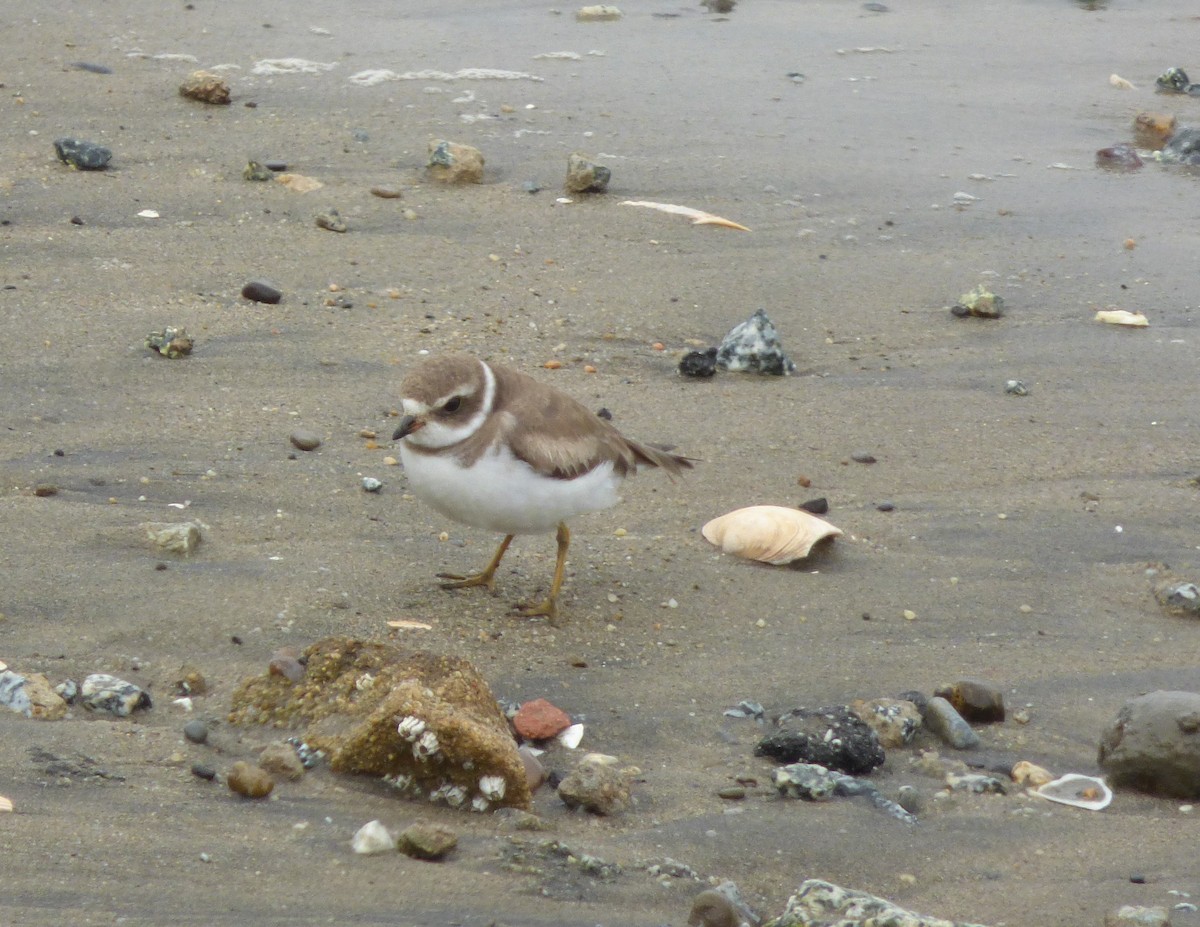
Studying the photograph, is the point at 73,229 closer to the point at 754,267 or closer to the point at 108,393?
the point at 108,393

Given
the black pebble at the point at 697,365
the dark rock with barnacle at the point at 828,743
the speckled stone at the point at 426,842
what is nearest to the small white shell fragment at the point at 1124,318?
the black pebble at the point at 697,365

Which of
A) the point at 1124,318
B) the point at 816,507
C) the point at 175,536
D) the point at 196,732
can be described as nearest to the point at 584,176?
the point at 1124,318

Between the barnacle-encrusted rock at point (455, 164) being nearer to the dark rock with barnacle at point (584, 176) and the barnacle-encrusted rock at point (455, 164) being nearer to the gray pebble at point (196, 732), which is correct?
the dark rock with barnacle at point (584, 176)

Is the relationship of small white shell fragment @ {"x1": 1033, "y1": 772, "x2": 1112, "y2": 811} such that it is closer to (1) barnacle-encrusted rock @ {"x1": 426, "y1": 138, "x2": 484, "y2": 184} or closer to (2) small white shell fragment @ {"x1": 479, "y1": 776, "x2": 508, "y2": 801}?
(2) small white shell fragment @ {"x1": 479, "y1": 776, "x2": 508, "y2": 801}

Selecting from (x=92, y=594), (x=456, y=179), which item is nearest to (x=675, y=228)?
(x=456, y=179)

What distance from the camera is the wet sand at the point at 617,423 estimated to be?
3.03 meters

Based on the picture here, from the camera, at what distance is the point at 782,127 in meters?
7.67

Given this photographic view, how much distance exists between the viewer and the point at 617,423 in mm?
5254

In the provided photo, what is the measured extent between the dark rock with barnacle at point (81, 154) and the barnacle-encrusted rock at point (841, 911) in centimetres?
482

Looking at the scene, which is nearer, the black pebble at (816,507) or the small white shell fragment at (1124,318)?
the black pebble at (816,507)

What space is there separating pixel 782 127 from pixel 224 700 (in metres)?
5.06

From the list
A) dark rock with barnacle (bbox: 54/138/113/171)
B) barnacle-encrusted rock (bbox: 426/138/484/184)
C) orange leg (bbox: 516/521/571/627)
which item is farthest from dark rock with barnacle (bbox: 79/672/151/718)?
barnacle-encrusted rock (bbox: 426/138/484/184)

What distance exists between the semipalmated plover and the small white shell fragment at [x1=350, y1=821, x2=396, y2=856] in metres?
1.31

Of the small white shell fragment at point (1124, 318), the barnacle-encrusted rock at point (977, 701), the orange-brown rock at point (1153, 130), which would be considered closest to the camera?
the barnacle-encrusted rock at point (977, 701)
